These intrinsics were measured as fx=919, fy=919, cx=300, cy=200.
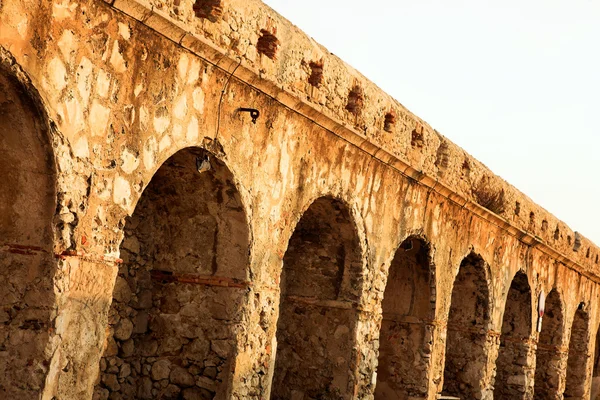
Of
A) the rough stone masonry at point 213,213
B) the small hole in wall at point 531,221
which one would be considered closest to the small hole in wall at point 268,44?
the rough stone masonry at point 213,213

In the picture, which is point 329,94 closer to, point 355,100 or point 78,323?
point 355,100

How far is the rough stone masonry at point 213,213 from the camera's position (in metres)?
4.82

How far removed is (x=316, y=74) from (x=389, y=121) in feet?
5.15

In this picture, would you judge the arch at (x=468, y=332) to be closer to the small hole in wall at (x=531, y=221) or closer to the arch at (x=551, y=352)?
the small hole in wall at (x=531, y=221)

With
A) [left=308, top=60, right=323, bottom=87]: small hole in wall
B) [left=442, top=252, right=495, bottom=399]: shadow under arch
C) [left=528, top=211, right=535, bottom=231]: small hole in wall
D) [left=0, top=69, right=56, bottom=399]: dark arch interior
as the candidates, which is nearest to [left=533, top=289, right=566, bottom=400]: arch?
[left=528, top=211, right=535, bottom=231]: small hole in wall

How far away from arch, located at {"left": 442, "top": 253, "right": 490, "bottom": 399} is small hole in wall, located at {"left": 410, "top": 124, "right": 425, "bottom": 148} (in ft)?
8.40

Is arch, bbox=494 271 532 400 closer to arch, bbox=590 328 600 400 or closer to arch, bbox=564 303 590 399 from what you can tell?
arch, bbox=564 303 590 399

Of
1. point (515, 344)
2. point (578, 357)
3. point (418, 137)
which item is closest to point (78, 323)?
point (418, 137)

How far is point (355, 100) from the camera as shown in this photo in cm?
788

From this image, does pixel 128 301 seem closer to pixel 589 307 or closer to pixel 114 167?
pixel 114 167

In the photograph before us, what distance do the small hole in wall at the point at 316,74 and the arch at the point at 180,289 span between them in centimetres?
132

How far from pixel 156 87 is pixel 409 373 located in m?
5.47

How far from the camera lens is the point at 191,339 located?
21.7 ft

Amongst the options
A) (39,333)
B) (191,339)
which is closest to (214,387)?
(191,339)
